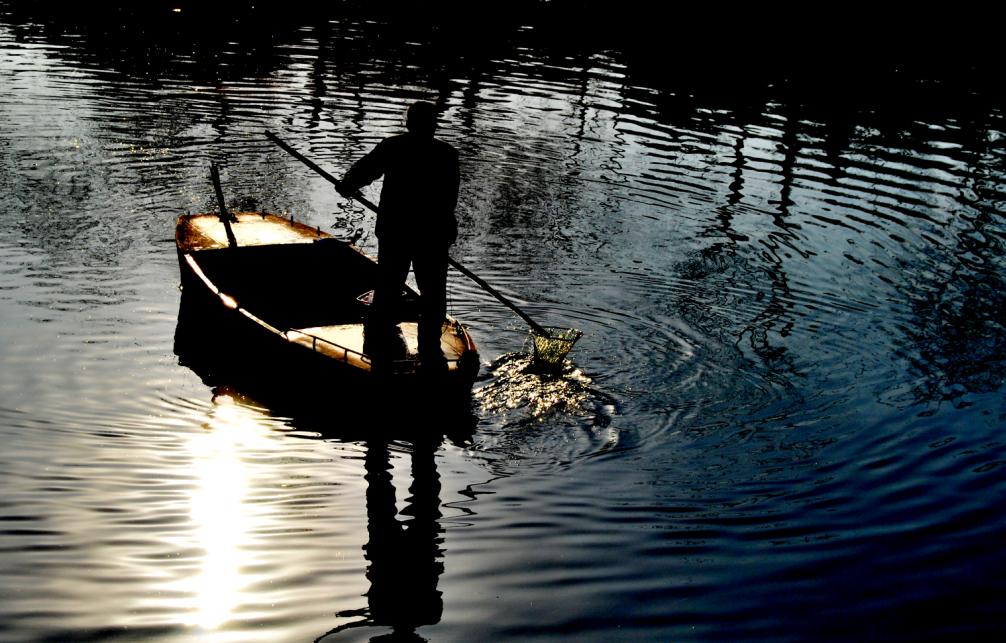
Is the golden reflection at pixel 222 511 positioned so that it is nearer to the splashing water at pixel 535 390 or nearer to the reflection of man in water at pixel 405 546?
the reflection of man in water at pixel 405 546

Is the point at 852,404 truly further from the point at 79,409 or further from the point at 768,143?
the point at 768,143

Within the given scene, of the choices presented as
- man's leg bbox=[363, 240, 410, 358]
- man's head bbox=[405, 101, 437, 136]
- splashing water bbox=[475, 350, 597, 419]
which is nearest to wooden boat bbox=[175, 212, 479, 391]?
man's leg bbox=[363, 240, 410, 358]

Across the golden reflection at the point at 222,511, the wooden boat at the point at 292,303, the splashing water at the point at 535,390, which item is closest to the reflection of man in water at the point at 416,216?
the wooden boat at the point at 292,303

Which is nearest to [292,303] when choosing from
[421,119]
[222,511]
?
[421,119]

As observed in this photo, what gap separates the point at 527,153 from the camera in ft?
58.7

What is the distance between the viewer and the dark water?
18.3 ft

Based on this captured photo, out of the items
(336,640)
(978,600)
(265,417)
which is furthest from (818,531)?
(265,417)

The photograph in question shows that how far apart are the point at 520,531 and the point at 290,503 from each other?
1.67 m

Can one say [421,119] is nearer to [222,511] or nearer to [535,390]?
[535,390]

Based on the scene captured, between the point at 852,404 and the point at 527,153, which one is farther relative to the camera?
the point at 527,153

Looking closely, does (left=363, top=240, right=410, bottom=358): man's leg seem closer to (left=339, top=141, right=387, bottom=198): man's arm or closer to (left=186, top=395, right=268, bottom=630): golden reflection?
(left=339, top=141, right=387, bottom=198): man's arm

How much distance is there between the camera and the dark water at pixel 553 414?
18.3 feet

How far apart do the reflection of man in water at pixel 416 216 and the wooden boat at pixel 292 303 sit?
0.96 ft

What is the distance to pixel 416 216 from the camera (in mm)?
7914
